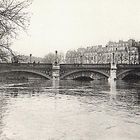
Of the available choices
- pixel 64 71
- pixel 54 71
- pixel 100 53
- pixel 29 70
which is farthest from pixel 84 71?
pixel 100 53

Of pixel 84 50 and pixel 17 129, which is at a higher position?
pixel 84 50

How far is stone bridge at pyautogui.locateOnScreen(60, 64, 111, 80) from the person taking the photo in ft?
209

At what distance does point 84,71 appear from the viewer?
65938mm

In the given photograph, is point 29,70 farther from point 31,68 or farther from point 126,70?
point 126,70

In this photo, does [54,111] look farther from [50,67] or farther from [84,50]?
[84,50]

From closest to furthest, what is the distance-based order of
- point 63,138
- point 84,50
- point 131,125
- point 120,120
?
1. point 63,138
2. point 131,125
3. point 120,120
4. point 84,50

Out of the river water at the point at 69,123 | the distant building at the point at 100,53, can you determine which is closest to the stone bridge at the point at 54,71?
the river water at the point at 69,123

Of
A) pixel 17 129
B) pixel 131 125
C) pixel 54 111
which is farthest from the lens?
pixel 54 111

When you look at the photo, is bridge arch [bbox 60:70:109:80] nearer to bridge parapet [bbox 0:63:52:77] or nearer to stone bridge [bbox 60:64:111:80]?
stone bridge [bbox 60:64:111:80]

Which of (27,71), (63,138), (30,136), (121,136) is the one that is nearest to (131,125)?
(121,136)

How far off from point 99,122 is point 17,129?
4.54 meters

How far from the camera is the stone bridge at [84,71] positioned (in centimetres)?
6372

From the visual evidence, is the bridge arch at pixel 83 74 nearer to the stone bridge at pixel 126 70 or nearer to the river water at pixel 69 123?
the stone bridge at pixel 126 70

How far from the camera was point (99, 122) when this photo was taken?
17.4m
